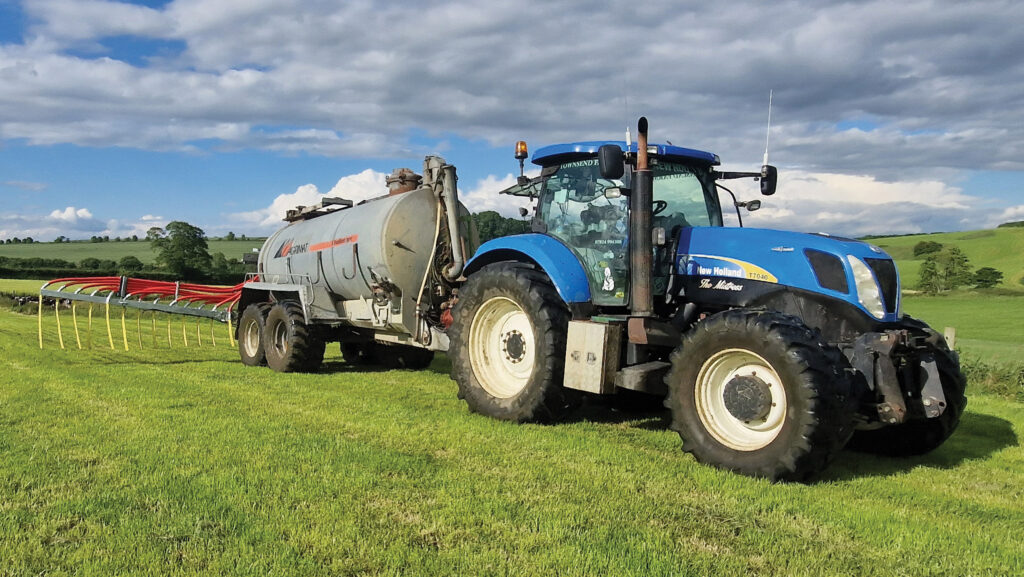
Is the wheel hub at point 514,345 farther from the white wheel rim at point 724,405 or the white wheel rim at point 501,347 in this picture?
the white wheel rim at point 724,405

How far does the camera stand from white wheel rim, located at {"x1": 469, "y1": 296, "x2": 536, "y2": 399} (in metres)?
7.11

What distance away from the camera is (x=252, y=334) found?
484 inches

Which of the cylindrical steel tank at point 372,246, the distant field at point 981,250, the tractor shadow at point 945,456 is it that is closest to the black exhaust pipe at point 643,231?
the tractor shadow at point 945,456

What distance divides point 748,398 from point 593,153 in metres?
2.68

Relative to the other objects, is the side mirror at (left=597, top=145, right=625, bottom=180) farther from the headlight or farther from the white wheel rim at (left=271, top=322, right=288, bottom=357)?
the white wheel rim at (left=271, top=322, right=288, bottom=357)

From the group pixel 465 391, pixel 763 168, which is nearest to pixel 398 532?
pixel 465 391

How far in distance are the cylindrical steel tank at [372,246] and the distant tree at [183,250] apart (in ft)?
134

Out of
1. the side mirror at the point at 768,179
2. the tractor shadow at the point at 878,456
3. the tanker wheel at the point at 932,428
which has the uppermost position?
the side mirror at the point at 768,179

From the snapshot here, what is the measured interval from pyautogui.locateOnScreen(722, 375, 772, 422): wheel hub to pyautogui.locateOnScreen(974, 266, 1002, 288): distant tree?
43.0 meters

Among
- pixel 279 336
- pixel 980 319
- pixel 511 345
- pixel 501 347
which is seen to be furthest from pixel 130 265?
pixel 511 345

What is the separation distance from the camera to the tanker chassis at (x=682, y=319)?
4.96m

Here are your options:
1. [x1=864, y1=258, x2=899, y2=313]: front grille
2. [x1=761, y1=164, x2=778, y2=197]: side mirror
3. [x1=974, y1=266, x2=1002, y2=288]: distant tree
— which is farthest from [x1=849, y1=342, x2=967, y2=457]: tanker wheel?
[x1=974, y1=266, x2=1002, y2=288]: distant tree

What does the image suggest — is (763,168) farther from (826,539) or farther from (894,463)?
(826,539)

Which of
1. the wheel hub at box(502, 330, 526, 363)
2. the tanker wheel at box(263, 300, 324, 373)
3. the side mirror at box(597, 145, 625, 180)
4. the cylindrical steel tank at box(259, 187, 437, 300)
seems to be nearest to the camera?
the side mirror at box(597, 145, 625, 180)
